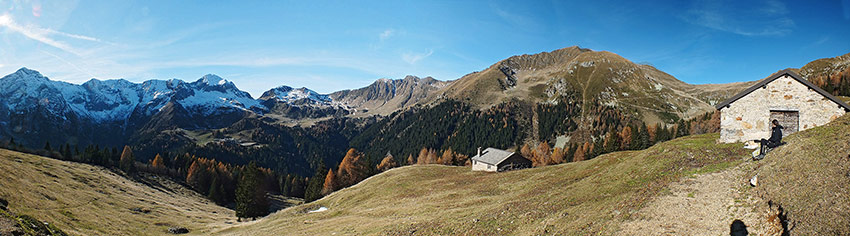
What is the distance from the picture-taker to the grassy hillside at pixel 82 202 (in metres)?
44.0

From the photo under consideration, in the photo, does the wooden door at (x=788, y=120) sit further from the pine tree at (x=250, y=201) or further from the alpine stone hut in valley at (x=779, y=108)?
the pine tree at (x=250, y=201)

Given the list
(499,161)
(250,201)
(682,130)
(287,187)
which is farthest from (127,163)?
(682,130)

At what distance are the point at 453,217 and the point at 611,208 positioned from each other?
37.4ft

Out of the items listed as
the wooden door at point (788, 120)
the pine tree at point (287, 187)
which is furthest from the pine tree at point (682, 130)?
the pine tree at point (287, 187)

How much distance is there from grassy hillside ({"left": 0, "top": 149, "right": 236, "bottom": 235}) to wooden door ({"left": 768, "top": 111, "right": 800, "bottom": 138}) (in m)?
67.3

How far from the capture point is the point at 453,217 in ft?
88.0

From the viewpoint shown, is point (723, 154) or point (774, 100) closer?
point (723, 154)

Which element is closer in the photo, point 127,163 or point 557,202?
point 557,202

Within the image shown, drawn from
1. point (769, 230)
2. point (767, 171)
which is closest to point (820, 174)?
point (767, 171)

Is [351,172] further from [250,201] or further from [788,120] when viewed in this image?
[788,120]

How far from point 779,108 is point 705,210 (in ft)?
69.1

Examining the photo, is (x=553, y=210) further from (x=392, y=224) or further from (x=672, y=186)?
(x=392, y=224)

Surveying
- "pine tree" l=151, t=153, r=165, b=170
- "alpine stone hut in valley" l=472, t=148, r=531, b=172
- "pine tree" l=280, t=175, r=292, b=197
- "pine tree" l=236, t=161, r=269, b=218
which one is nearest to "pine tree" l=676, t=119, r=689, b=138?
"alpine stone hut in valley" l=472, t=148, r=531, b=172

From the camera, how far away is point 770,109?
29.0 meters
